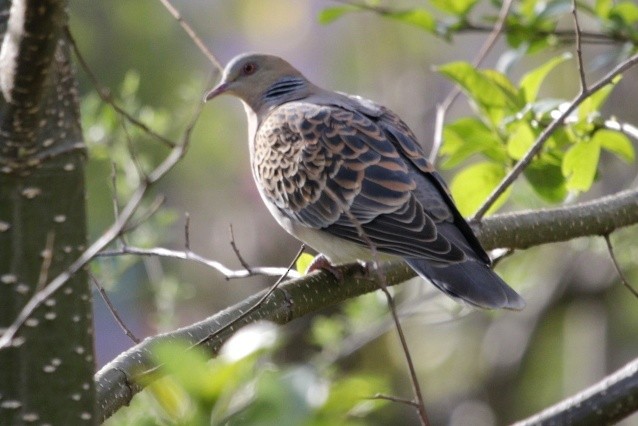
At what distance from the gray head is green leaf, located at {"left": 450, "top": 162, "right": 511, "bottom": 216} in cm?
106

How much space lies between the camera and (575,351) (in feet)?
18.8

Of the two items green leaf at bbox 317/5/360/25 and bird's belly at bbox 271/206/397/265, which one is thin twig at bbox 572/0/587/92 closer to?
bird's belly at bbox 271/206/397/265

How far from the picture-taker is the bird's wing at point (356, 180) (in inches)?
108

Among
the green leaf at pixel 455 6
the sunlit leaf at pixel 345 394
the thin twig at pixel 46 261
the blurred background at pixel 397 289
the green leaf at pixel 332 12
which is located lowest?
the blurred background at pixel 397 289

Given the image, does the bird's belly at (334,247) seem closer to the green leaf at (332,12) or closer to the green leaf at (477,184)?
the green leaf at (477,184)

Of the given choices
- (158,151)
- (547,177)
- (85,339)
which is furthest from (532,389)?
(85,339)

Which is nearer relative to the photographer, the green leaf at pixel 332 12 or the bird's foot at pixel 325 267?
the bird's foot at pixel 325 267

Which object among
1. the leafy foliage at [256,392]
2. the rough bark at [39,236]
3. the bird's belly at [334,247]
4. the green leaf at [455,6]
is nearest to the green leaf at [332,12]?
the green leaf at [455,6]

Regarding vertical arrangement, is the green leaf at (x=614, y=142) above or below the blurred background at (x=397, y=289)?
above

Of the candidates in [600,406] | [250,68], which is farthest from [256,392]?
[250,68]

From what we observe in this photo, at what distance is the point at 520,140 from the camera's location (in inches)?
98.6

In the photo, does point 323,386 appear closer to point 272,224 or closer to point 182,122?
point 182,122

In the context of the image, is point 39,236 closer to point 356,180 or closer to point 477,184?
point 477,184

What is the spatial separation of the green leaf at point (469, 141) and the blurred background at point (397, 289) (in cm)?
138
